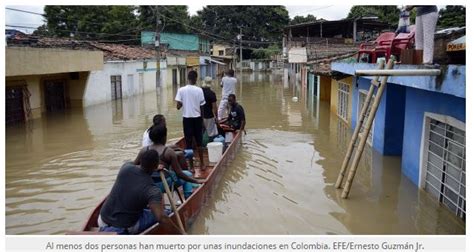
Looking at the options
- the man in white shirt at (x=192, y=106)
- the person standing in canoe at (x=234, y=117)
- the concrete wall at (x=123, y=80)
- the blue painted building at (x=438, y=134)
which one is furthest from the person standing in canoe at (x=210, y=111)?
the concrete wall at (x=123, y=80)

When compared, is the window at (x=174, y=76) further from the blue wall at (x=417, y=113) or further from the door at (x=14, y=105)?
the blue wall at (x=417, y=113)

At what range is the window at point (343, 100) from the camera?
51.4ft

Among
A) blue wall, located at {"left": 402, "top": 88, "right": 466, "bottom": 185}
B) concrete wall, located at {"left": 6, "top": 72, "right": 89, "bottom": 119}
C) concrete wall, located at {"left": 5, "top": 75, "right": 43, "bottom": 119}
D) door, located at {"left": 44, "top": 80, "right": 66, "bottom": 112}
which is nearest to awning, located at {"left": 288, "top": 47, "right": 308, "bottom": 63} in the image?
concrete wall, located at {"left": 6, "top": 72, "right": 89, "bottom": 119}

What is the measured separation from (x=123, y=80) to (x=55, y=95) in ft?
19.2

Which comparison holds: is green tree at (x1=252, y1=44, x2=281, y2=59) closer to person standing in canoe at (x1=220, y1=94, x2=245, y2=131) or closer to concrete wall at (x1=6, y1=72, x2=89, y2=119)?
concrete wall at (x1=6, y1=72, x2=89, y2=119)

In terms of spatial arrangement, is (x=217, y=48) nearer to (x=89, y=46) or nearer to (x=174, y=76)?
(x=174, y=76)

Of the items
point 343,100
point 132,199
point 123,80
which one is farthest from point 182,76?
point 132,199

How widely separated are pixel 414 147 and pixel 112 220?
580 centimetres

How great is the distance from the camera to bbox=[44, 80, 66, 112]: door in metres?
18.3

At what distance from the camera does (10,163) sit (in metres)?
9.71

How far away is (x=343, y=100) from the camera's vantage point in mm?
16500

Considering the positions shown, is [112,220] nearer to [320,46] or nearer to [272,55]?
[320,46]

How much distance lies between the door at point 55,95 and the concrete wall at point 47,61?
1845 mm

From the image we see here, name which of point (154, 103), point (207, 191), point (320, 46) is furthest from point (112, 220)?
point (320, 46)
